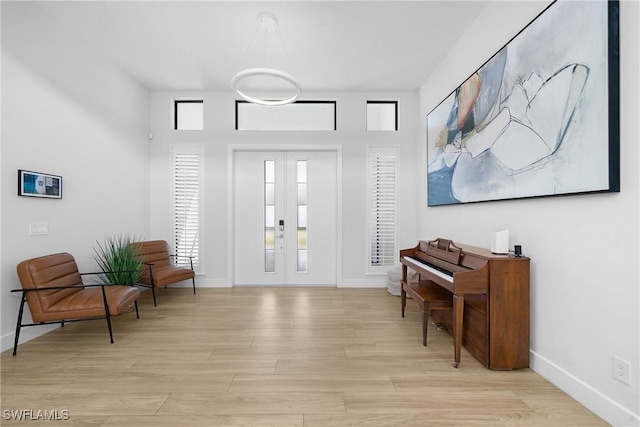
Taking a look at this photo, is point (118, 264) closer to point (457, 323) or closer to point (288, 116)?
point (288, 116)

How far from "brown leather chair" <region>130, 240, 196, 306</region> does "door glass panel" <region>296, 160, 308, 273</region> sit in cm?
177

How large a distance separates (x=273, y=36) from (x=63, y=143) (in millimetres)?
2716

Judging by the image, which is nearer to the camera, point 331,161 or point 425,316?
point 425,316

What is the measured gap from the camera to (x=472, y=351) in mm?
2436

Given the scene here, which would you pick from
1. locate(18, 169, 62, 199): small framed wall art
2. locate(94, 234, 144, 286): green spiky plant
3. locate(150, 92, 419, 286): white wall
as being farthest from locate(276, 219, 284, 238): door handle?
locate(18, 169, 62, 199): small framed wall art

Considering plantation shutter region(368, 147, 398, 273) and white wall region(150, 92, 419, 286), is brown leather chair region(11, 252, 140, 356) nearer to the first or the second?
white wall region(150, 92, 419, 286)

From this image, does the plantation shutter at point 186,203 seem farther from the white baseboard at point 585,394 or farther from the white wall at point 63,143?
the white baseboard at point 585,394

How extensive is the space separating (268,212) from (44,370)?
326cm

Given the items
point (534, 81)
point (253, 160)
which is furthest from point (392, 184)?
point (534, 81)

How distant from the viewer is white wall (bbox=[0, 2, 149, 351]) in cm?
262

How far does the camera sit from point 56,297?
266 centimetres

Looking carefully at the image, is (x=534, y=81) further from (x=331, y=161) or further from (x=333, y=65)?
(x=331, y=161)

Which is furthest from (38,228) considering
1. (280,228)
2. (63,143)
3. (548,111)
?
(548,111)

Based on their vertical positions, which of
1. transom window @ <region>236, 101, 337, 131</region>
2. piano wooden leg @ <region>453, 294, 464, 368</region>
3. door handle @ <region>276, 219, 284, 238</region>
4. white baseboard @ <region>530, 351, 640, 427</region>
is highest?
transom window @ <region>236, 101, 337, 131</region>
